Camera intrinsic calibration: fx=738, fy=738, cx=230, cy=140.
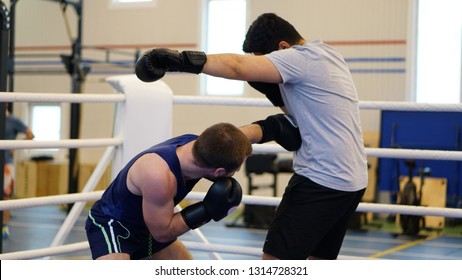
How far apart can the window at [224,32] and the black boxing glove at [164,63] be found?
8.03 metres

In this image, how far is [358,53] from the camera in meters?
9.86

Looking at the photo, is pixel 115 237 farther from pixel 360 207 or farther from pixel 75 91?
pixel 75 91

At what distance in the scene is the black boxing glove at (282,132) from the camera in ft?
8.86

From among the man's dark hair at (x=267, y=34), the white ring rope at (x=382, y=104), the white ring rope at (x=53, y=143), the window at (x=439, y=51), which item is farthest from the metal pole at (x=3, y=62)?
the window at (x=439, y=51)

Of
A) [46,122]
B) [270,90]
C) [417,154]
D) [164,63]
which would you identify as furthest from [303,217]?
[46,122]

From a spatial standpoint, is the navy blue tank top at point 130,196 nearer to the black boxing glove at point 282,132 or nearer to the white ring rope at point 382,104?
the black boxing glove at point 282,132

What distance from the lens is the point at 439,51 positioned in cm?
954

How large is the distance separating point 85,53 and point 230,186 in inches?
374

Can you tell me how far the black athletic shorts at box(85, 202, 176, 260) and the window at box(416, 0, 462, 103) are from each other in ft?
23.9

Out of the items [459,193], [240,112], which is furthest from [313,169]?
[240,112]

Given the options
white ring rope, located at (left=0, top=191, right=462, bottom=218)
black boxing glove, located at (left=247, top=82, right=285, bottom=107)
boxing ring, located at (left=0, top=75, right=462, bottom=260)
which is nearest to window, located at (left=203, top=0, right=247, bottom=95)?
boxing ring, located at (left=0, top=75, right=462, bottom=260)

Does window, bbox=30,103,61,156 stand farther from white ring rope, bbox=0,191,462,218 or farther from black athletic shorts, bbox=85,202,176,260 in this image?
black athletic shorts, bbox=85,202,176,260

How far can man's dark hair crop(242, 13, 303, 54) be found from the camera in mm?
2658
